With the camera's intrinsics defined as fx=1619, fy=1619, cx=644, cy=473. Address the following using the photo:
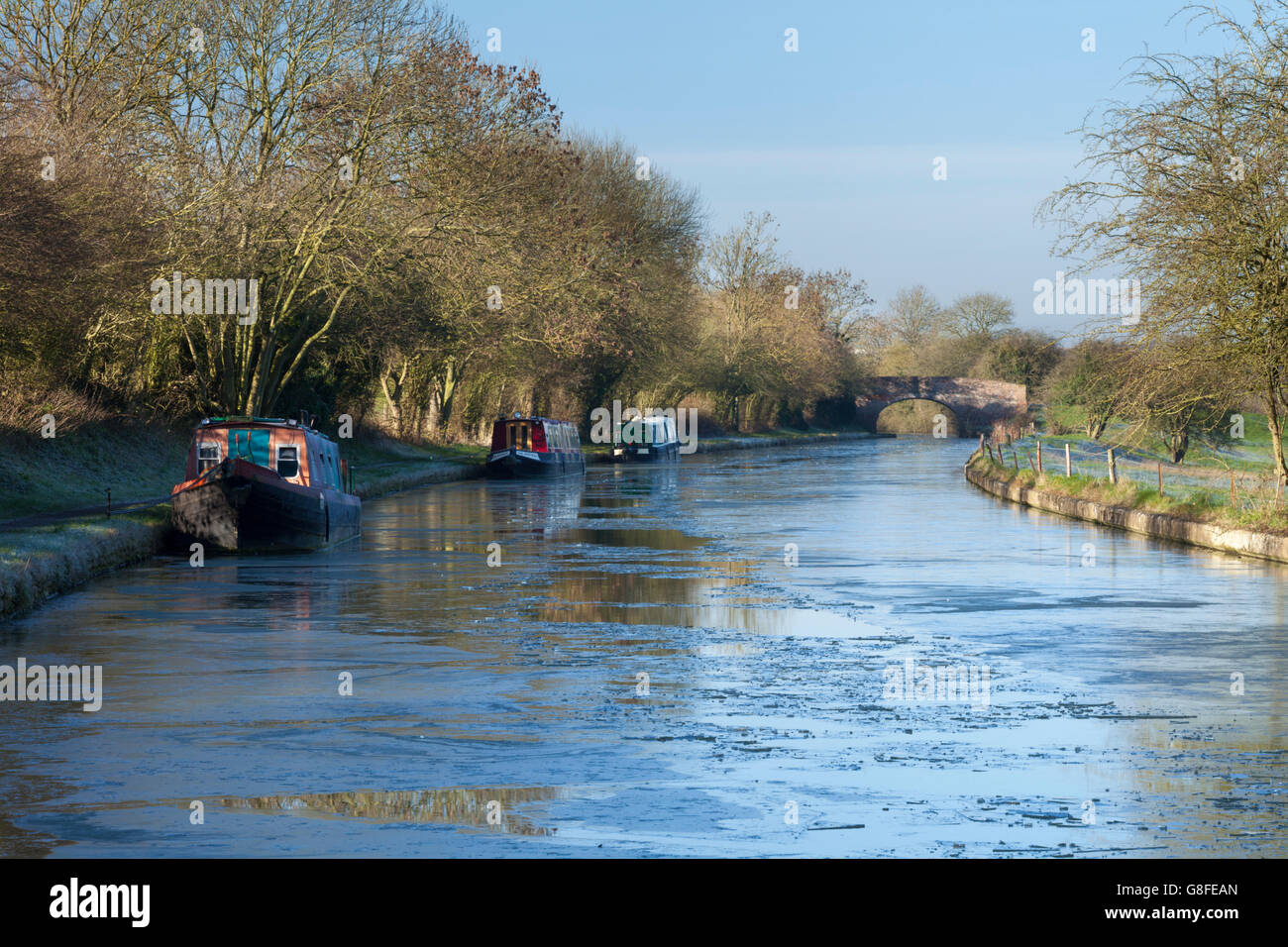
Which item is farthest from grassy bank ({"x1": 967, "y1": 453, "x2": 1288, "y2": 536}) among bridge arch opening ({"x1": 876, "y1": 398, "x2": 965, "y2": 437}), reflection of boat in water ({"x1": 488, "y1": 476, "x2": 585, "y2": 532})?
bridge arch opening ({"x1": 876, "y1": 398, "x2": 965, "y2": 437})

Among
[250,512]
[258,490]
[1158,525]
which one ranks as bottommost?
[1158,525]

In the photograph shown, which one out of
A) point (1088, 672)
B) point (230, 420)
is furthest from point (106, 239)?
point (1088, 672)

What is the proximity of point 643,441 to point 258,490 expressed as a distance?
44246 mm

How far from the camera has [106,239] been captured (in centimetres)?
2577

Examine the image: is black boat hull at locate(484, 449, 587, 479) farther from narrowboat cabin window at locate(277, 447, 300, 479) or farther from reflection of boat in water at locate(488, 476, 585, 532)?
narrowboat cabin window at locate(277, 447, 300, 479)

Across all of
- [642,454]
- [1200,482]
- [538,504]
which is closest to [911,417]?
[642,454]

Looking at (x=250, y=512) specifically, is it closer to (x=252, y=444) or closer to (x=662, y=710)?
(x=252, y=444)

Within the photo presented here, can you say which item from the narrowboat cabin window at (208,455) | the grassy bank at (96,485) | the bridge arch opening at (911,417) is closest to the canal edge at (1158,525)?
the narrowboat cabin window at (208,455)

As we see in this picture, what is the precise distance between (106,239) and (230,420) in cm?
371

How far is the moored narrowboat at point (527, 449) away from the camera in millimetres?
49438

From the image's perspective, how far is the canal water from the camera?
7.52 m

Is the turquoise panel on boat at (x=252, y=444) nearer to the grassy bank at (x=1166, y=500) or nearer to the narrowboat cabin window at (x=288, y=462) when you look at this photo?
the narrowboat cabin window at (x=288, y=462)

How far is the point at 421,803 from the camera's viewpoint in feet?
26.2

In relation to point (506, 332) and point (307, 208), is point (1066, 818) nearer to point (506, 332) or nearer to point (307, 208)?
point (307, 208)
